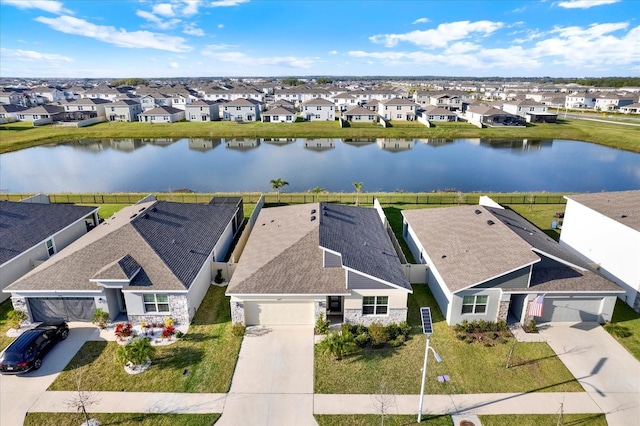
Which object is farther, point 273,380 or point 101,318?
point 101,318

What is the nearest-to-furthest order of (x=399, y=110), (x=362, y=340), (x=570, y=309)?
(x=362, y=340)
(x=570, y=309)
(x=399, y=110)

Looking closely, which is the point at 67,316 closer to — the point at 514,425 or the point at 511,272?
the point at 514,425

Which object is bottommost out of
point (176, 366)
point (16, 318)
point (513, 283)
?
point (176, 366)

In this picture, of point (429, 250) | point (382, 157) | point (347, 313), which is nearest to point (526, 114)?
point (382, 157)

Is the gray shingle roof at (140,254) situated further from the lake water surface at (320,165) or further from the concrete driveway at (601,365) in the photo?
the lake water surface at (320,165)

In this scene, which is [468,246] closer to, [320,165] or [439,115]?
[320,165]

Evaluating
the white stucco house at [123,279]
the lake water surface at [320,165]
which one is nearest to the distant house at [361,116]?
the lake water surface at [320,165]

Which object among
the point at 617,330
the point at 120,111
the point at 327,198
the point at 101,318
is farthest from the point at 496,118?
the point at 101,318
